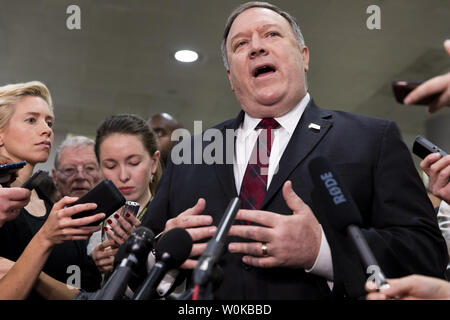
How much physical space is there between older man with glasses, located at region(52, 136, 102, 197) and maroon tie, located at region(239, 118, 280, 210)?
5.53 feet

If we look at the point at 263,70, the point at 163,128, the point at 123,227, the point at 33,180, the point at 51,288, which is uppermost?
the point at 163,128

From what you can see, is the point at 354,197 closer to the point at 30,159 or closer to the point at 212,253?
the point at 212,253

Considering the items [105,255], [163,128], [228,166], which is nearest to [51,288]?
[105,255]

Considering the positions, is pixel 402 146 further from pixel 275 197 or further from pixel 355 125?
pixel 275 197

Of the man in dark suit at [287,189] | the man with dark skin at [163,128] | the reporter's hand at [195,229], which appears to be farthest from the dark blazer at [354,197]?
the man with dark skin at [163,128]

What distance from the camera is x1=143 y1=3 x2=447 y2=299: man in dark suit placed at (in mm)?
1014

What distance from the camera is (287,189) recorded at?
0.97 meters

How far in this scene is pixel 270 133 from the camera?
1.36 meters

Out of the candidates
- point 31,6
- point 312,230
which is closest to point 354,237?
point 312,230

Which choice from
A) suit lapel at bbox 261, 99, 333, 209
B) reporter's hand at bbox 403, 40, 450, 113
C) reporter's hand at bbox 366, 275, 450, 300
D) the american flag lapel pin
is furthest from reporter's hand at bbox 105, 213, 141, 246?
reporter's hand at bbox 403, 40, 450, 113

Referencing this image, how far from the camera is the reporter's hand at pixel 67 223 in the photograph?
1.23 metres

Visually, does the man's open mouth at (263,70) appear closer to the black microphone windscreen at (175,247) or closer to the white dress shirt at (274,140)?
the white dress shirt at (274,140)

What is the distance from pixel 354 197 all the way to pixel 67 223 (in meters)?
0.78

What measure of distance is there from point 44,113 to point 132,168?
43cm
